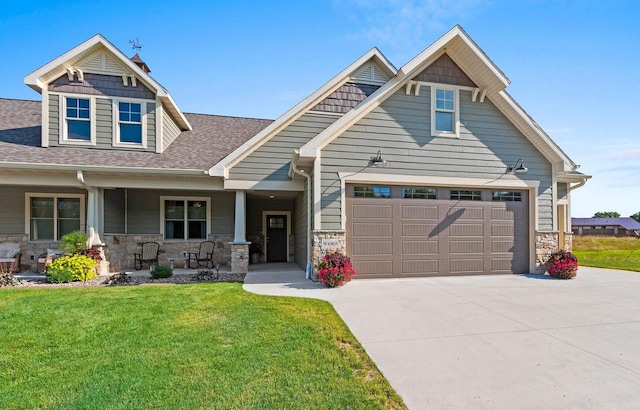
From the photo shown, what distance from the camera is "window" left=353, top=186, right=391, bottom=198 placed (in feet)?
27.2

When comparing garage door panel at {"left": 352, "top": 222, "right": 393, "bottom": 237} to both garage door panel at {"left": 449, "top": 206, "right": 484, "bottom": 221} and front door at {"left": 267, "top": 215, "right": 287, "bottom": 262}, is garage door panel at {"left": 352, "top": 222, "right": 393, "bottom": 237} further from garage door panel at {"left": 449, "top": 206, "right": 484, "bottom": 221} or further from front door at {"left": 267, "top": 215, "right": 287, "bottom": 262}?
front door at {"left": 267, "top": 215, "right": 287, "bottom": 262}

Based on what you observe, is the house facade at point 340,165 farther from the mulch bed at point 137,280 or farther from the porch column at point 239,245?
the mulch bed at point 137,280

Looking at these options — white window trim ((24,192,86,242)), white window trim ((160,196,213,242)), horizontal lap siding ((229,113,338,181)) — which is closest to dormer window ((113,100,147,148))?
white window trim ((160,196,213,242))

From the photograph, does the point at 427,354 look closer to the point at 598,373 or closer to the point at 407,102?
the point at 598,373

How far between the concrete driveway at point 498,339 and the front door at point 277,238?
5391mm

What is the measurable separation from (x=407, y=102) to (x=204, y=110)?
9878 millimetres

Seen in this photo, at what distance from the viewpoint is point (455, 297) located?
20.9ft

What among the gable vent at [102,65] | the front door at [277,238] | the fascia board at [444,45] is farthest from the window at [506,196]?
the gable vent at [102,65]

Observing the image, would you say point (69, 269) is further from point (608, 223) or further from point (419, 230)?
point (608, 223)

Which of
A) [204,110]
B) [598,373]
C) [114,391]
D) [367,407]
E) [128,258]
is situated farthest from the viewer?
[204,110]

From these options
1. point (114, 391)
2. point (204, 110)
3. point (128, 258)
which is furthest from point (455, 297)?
point (204, 110)

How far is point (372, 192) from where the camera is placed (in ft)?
27.5

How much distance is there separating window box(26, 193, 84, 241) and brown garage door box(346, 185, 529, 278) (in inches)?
367

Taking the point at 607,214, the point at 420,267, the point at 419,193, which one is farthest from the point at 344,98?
the point at 607,214
